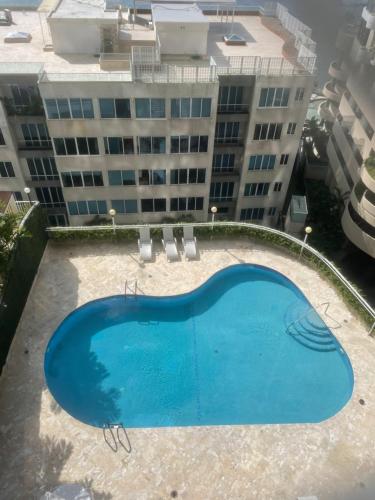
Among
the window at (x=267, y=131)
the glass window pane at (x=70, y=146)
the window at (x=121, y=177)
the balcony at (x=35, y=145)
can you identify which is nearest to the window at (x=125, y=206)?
the window at (x=121, y=177)

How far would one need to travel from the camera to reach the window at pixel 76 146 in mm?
26047

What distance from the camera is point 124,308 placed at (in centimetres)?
2456

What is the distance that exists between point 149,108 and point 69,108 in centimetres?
517

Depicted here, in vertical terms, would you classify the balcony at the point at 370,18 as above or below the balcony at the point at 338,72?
above

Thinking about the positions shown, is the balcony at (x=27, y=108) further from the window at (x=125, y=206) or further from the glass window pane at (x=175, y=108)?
the glass window pane at (x=175, y=108)

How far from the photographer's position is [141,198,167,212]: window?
3019cm

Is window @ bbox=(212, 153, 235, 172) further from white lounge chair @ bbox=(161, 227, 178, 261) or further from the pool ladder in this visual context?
the pool ladder

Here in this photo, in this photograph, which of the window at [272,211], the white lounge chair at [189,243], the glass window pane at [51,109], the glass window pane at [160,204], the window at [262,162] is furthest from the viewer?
the window at [272,211]

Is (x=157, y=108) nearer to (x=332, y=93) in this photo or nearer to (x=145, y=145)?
(x=145, y=145)

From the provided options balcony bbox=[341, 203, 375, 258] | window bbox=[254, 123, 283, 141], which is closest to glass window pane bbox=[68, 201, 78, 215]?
window bbox=[254, 123, 283, 141]

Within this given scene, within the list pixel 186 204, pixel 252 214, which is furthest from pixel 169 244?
pixel 252 214

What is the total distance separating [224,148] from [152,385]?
18.0 metres

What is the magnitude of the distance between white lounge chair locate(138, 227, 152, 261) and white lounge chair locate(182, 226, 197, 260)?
2551 mm

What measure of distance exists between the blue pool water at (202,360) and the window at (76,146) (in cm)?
1057
